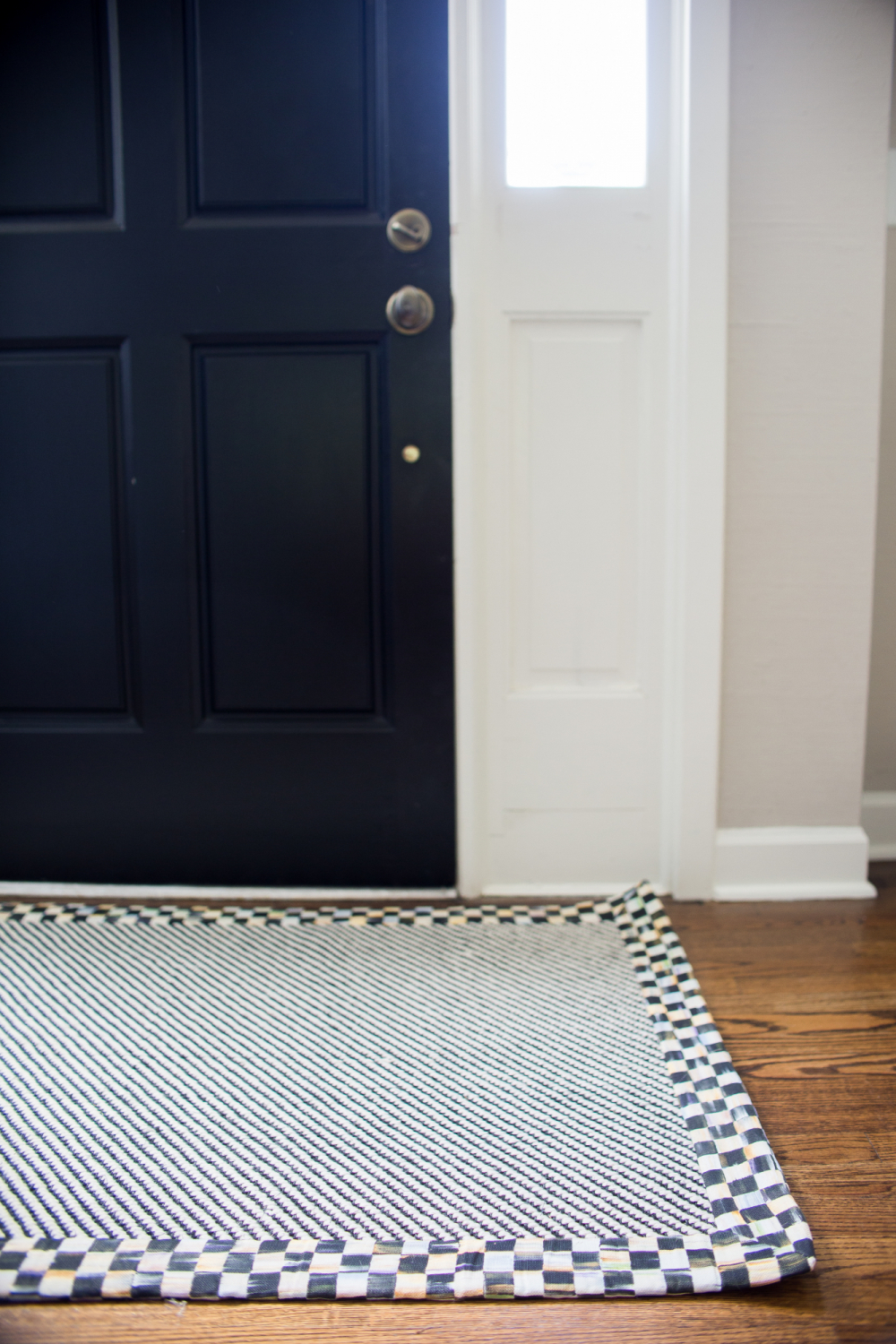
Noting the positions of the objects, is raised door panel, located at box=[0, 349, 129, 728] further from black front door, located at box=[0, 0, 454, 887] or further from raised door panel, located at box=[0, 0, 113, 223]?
raised door panel, located at box=[0, 0, 113, 223]

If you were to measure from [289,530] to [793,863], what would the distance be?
1043 mm

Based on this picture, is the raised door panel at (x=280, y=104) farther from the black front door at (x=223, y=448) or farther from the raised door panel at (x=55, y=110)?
the raised door panel at (x=55, y=110)

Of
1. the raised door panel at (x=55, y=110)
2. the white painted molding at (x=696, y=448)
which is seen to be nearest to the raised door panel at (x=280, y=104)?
the raised door panel at (x=55, y=110)

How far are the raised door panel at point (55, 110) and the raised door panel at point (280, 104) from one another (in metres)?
0.15

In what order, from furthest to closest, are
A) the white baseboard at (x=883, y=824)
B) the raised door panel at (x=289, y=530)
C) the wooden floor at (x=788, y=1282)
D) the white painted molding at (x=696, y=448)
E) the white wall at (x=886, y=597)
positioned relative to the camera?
the white baseboard at (x=883, y=824)
the white wall at (x=886, y=597)
the raised door panel at (x=289, y=530)
the white painted molding at (x=696, y=448)
the wooden floor at (x=788, y=1282)

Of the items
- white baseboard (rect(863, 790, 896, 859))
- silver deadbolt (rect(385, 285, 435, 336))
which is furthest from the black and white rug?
silver deadbolt (rect(385, 285, 435, 336))

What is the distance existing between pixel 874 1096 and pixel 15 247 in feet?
5.71

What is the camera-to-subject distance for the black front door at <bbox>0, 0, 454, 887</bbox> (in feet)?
4.66

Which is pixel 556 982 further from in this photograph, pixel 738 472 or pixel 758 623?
pixel 738 472

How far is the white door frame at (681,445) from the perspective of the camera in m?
1.38

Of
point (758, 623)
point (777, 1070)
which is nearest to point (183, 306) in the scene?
point (758, 623)

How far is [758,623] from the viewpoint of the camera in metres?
1.50

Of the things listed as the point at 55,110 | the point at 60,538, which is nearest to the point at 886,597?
the point at 60,538

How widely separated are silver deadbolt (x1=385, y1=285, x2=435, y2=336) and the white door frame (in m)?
0.05
